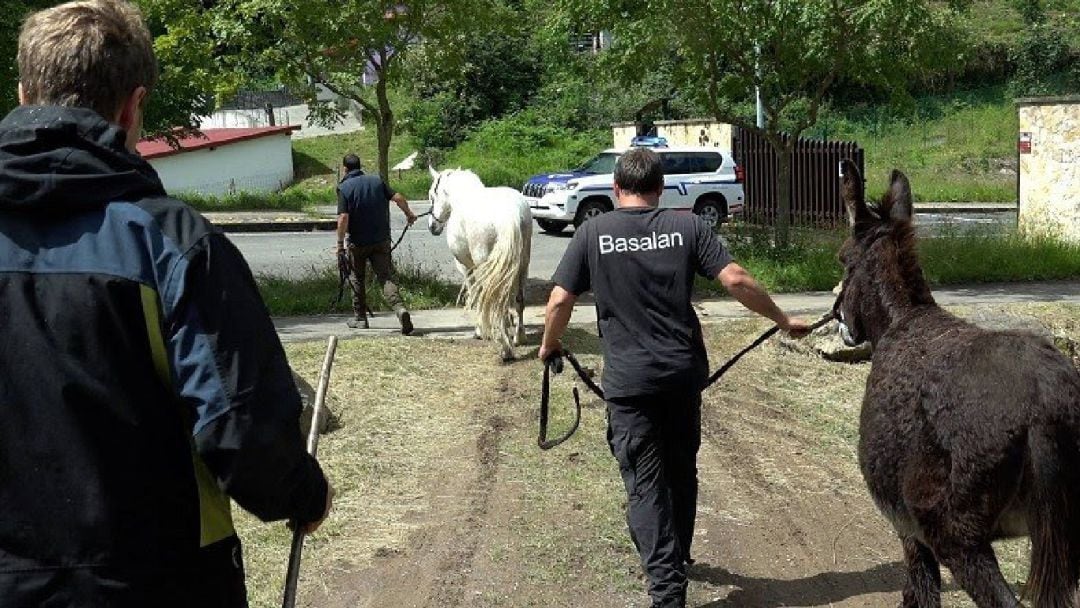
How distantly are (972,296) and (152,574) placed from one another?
13.9 meters

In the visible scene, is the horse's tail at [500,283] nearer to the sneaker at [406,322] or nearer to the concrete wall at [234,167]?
the sneaker at [406,322]

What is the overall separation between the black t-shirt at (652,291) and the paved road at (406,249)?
11280mm

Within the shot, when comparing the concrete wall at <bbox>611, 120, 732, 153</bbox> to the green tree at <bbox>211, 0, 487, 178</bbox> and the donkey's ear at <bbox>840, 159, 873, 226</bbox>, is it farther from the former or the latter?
the donkey's ear at <bbox>840, 159, 873, 226</bbox>

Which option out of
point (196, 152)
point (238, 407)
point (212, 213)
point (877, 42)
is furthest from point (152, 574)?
point (196, 152)

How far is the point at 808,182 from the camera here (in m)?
23.0

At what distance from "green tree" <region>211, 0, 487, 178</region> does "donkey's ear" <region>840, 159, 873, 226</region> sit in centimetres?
1008

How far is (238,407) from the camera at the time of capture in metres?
2.28

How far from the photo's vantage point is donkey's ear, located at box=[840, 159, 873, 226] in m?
5.19

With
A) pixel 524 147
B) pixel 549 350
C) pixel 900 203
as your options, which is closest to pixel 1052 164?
pixel 900 203

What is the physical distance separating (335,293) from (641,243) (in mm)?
10224

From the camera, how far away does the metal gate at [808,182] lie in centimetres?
2173

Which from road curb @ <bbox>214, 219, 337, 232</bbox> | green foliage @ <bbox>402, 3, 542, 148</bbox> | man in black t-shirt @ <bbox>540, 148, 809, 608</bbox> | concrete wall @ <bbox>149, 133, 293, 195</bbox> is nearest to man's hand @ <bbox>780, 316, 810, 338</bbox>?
man in black t-shirt @ <bbox>540, 148, 809, 608</bbox>

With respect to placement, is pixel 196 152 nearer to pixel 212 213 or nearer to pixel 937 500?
pixel 212 213

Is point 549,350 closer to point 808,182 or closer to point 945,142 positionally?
point 808,182
